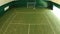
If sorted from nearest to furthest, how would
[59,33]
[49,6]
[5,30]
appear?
[59,33]
[5,30]
[49,6]

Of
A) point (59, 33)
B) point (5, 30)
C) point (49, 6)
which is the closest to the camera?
point (59, 33)

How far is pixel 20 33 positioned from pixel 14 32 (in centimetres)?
19

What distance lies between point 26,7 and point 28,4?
0.88 feet

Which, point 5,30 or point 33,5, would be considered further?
Result: point 33,5

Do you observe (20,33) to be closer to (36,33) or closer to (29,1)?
(36,33)

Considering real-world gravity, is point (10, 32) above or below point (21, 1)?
above

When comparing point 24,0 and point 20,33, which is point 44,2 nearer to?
point 24,0

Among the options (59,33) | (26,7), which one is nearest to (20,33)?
(59,33)

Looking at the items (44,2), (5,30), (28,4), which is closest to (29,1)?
(28,4)

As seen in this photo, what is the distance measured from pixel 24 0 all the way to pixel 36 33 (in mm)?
4942

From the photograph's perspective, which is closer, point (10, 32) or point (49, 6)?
point (10, 32)

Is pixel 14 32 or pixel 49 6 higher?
pixel 14 32

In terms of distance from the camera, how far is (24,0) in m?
7.90

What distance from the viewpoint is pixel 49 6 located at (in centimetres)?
779
